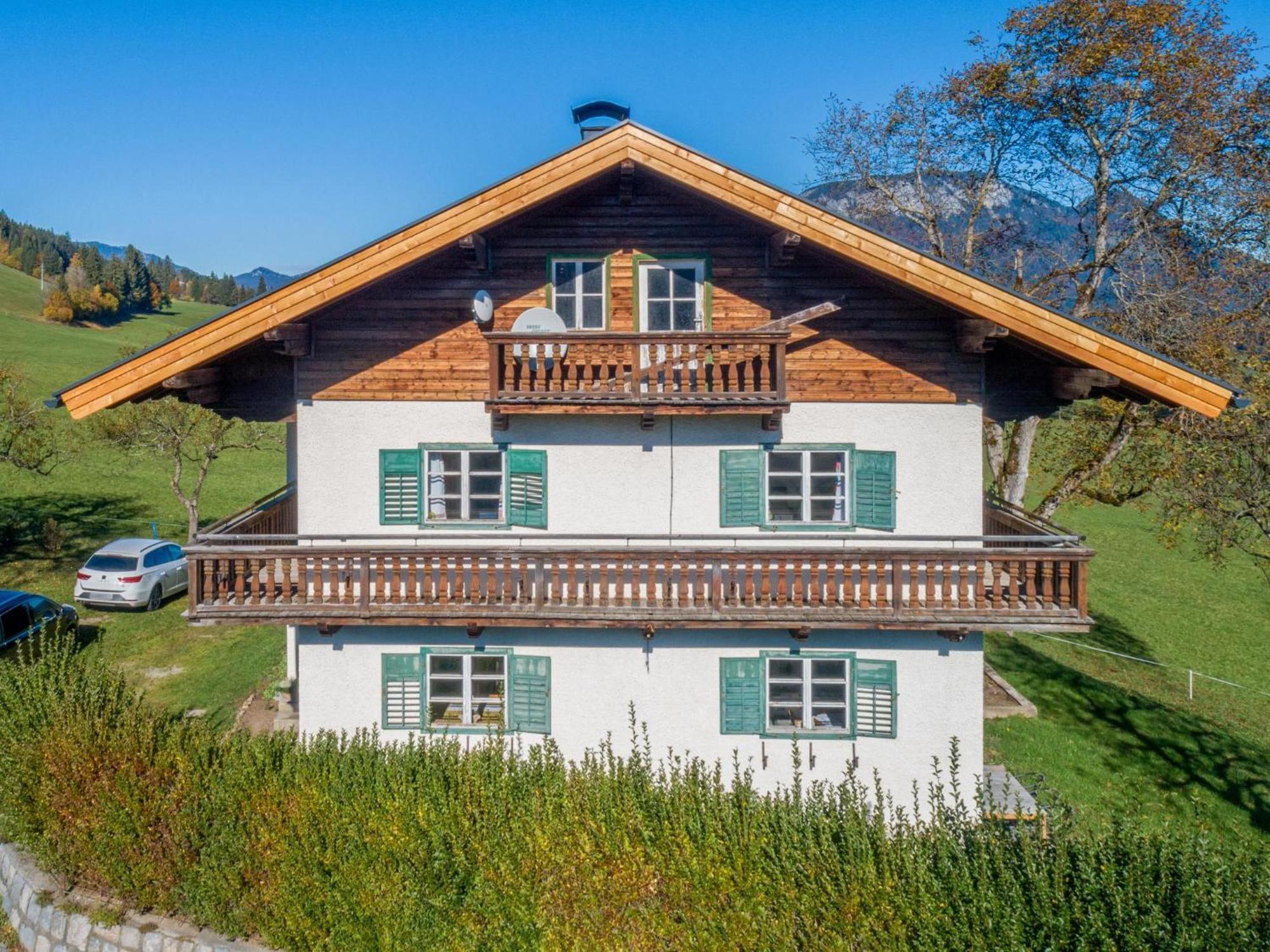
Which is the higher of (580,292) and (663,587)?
(580,292)

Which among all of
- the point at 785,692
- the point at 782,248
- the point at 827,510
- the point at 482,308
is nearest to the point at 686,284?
the point at 782,248

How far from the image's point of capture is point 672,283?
1239 centimetres

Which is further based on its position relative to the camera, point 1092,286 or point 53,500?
point 53,500

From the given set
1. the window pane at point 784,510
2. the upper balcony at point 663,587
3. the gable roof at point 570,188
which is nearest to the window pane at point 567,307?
the gable roof at point 570,188

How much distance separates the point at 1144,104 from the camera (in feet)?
60.6

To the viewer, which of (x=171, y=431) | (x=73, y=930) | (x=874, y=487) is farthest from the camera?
(x=171, y=431)

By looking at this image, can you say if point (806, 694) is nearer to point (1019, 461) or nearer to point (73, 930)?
point (73, 930)

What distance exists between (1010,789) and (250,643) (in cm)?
1773

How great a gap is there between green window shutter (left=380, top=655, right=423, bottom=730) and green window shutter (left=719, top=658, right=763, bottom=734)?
4.56 m

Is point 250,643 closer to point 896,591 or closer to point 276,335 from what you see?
point 276,335

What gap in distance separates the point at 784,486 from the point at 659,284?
3.65m

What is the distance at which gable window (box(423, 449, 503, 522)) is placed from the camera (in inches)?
488

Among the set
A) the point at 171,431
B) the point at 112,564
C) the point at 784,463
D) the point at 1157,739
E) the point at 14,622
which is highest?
the point at 171,431

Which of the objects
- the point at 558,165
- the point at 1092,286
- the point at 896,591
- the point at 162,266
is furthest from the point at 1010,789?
the point at 162,266
